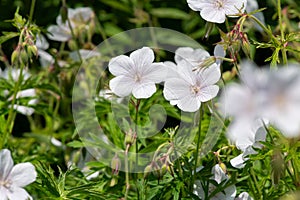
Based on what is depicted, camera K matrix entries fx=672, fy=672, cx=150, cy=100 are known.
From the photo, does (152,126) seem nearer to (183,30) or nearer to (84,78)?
(84,78)

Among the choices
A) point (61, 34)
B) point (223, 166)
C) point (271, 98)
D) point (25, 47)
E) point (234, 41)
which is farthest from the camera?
point (61, 34)

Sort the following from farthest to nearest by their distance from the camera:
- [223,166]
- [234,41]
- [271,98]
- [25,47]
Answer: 1. [25,47]
2. [223,166]
3. [234,41]
4. [271,98]

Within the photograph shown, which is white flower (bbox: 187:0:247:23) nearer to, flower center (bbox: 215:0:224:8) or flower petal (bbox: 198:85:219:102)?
flower center (bbox: 215:0:224:8)

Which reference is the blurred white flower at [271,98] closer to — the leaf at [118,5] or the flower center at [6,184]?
the flower center at [6,184]

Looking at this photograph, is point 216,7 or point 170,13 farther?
point 170,13

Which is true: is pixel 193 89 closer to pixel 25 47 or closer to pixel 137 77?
pixel 137 77

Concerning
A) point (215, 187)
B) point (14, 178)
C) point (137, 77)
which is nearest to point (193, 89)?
point (137, 77)

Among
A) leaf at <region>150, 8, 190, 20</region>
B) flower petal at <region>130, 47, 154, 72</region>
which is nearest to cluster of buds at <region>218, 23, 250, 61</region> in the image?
flower petal at <region>130, 47, 154, 72</region>
